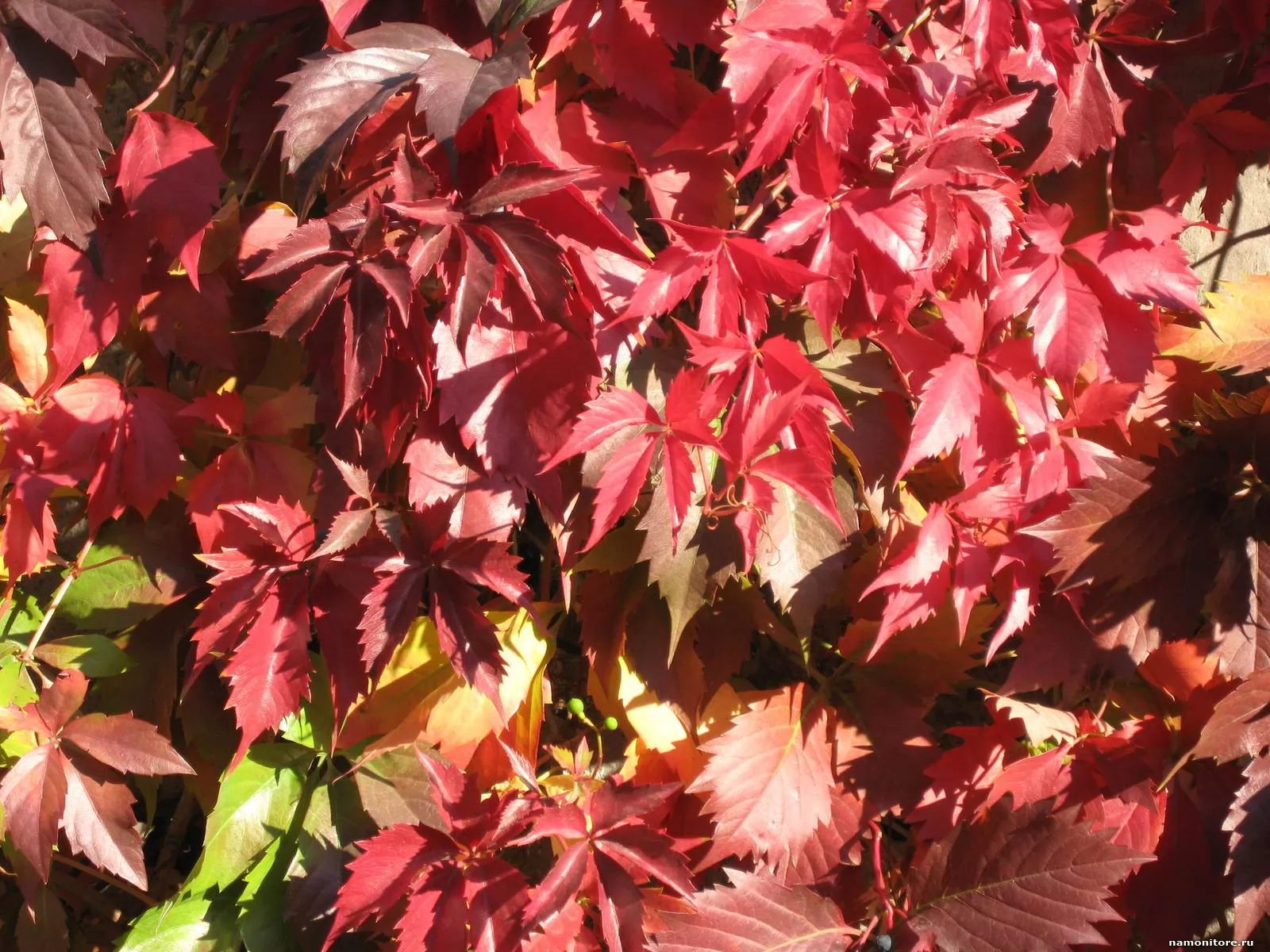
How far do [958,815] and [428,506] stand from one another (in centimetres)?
58

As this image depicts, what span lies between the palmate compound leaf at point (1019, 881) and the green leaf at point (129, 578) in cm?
79

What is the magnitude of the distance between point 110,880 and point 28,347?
1.92 feet

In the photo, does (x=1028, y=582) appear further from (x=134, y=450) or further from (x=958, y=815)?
(x=134, y=450)

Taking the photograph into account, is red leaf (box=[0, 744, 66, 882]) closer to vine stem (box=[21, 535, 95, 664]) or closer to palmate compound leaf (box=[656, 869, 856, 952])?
vine stem (box=[21, 535, 95, 664])

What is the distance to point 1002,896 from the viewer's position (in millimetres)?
825

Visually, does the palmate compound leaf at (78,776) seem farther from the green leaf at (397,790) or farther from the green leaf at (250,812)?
the green leaf at (397,790)

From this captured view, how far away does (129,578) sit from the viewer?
99 cm

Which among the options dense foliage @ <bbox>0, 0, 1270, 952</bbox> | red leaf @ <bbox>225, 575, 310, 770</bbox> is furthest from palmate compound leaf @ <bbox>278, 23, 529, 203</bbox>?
red leaf @ <bbox>225, 575, 310, 770</bbox>

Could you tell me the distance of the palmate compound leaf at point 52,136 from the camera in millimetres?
851

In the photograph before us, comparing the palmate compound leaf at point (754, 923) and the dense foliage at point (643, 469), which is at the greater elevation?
the dense foliage at point (643, 469)

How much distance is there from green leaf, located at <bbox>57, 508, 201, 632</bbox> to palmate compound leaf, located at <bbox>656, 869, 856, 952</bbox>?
1.97ft

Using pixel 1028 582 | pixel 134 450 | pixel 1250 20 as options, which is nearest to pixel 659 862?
pixel 1028 582

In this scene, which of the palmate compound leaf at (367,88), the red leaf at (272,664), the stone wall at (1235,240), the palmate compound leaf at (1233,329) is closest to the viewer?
the palmate compound leaf at (367,88)

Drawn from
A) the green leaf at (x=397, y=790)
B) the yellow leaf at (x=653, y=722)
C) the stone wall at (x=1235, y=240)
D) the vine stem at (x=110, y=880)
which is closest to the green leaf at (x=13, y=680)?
the vine stem at (x=110, y=880)
